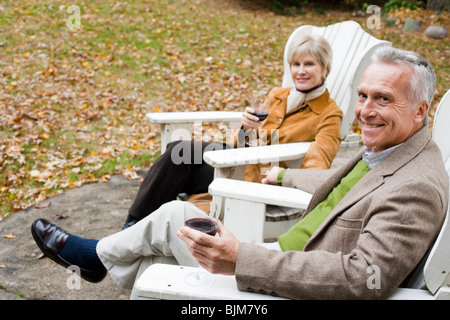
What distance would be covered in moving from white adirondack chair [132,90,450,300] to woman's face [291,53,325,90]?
5.41 ft

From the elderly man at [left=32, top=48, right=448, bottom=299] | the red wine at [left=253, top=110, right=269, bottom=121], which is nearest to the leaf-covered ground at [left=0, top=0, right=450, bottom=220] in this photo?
the red wine at [left=253, top=110, right=269, bottom=121]

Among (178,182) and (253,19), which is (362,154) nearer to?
(178,182)

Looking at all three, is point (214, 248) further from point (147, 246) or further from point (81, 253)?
point (81, 253)

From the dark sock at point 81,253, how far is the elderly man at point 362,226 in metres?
0.18

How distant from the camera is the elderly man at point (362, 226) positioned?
1.30 m

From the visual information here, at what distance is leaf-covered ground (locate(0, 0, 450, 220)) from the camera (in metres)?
4.61

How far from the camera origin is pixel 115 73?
22.3 feet

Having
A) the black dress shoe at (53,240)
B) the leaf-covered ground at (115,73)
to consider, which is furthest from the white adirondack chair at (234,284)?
the leaf-covered ground at (115,73)

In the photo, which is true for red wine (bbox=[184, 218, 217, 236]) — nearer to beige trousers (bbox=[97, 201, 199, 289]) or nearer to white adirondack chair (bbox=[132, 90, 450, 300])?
white adirondack chair (bbox=[132, 90, 450, 300])

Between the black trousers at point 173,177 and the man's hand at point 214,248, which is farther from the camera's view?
the black trousers at point 173,177

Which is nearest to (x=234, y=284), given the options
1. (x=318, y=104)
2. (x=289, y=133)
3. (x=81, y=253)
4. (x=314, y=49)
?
(x=81, y=253)

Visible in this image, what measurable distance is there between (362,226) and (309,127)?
4.77 feet

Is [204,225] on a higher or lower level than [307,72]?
lower

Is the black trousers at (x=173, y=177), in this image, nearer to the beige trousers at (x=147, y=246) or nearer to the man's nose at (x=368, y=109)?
the beige trousers at (x=147, y=246)
